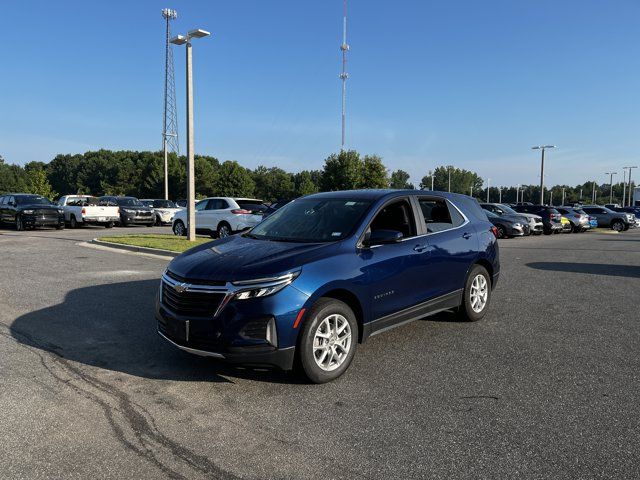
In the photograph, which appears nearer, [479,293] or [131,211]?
[479,293]

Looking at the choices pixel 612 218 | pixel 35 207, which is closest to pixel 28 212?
pixel 35 207

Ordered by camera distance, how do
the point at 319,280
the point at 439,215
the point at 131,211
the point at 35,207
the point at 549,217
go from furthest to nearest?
the point at 549,217 → the point at 131,211 → the point at 35,207 → the point at 439,215 → the point at 319,280

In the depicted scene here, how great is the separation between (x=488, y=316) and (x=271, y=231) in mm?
3326

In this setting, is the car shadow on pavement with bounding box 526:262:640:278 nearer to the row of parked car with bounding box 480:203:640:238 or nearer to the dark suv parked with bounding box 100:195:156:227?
the row of parked car with bounding box 480:203:640:238

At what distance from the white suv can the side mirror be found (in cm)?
1254

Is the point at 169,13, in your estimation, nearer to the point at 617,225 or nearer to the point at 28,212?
the point at 28,212

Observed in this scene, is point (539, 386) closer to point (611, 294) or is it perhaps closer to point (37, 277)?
point (611, 294)

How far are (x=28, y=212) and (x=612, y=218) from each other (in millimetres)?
36643

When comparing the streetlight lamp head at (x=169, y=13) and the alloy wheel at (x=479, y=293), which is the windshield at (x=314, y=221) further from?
the streetlight lamp head at (x=169, y=13)

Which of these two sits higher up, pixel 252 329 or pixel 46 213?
pixel 46 213

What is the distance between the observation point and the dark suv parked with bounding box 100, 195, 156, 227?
2758cm

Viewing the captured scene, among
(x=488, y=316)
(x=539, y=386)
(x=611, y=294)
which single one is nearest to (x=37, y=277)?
(x=488, y=316)

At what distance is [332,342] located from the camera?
4.41 meters

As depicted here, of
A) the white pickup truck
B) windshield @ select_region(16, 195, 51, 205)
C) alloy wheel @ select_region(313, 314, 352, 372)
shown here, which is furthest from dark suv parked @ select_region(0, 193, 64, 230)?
alloy wheel @ select_region(313, 314, 352, 372)
